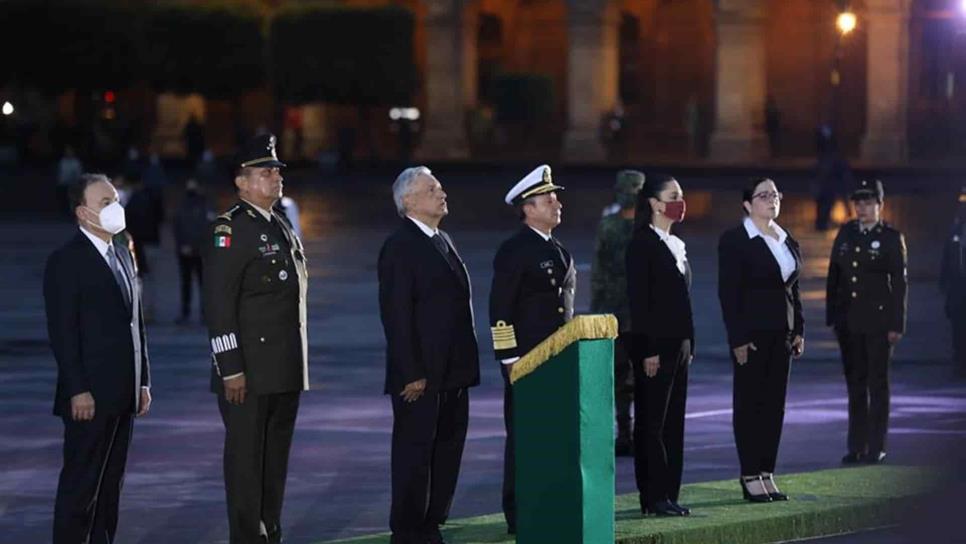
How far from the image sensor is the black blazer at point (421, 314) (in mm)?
10406

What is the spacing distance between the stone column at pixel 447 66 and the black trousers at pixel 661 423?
162 feet

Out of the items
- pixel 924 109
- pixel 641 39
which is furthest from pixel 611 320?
pixel 641 39

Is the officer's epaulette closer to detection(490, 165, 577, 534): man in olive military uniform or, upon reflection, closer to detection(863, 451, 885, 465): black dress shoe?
detection(490, 165, 577, 534): man in olive military uniform

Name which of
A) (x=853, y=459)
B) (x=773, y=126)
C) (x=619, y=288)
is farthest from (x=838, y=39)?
(x=853, y=459)

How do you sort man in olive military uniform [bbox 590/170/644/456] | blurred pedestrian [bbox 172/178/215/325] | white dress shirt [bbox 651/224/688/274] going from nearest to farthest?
white dress shirt [bbox 651/224/688/274]
man in olive military uniform [bbox 590/170/644/456]
blurred pedestrian [bbox 172/178/215/325]

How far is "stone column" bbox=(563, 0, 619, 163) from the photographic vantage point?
5975cm

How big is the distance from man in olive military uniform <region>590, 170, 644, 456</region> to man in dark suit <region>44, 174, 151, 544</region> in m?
4.56

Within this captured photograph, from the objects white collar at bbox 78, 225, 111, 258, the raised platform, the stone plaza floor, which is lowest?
the stone plaza floor

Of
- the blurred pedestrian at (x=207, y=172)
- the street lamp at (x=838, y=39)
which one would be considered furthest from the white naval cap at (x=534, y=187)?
the blurred pedestrian at (x=207, y=172)

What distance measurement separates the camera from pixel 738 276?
11961 mm

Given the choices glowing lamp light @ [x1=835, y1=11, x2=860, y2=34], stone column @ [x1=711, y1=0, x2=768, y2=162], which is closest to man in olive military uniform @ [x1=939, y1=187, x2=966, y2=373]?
glowing lamp light @ [x1=835, y1=11, x2=860, y2=34]

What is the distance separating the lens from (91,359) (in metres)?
9.98

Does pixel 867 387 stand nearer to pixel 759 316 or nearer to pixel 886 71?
pixel 759 316

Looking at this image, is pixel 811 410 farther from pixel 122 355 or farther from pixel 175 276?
pixel 175 276
